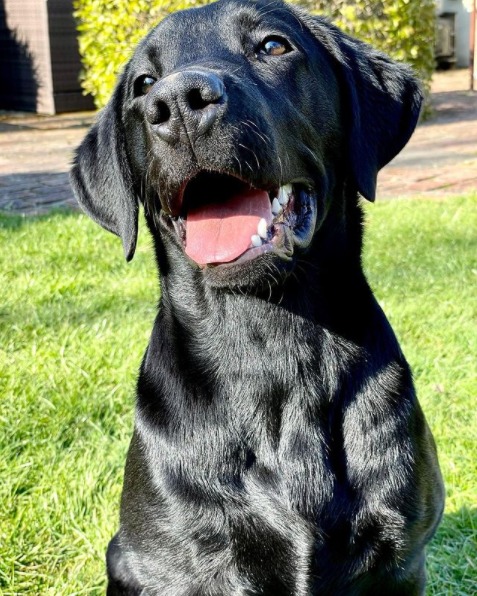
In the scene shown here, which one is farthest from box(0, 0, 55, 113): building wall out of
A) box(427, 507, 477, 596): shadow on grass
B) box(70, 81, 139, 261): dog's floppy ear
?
box(427, 507, 477, 596): shadow on grass

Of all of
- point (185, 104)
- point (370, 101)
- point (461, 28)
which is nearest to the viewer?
point (185, 104)

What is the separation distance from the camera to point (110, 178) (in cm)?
263

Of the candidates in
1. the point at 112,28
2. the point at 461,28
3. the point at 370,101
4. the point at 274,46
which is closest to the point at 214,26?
the point at 274,46

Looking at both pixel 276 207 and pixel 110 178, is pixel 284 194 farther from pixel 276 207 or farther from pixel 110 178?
pixel 110 178

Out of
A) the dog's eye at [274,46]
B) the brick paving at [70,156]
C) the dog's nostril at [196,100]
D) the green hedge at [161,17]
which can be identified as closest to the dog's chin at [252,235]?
the dog's nostril at [196,100]

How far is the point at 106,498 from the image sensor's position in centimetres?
319

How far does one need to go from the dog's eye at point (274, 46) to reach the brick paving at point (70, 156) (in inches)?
200

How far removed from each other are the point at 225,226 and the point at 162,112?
A: 35cm

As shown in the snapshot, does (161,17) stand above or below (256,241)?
below

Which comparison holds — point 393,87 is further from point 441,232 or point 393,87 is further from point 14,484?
point 441,232

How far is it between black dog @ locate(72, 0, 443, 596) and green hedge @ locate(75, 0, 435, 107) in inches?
279

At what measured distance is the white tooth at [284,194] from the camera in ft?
7.38

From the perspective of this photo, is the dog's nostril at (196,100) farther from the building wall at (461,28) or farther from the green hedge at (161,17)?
the building wall at (461,28)

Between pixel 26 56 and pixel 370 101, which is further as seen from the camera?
pixel 26 56
